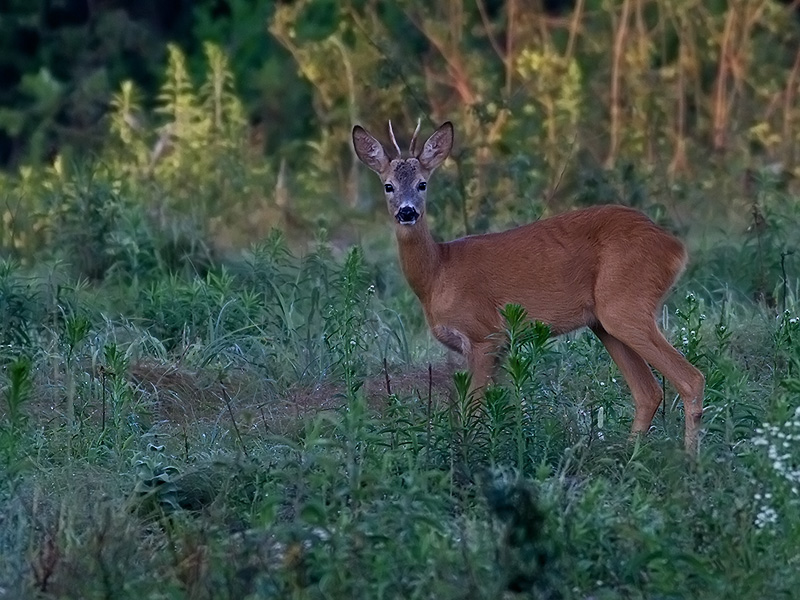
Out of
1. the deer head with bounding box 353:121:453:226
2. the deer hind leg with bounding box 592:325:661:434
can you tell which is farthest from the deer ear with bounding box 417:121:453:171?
the deer hind leg with bounding box 592:325:661:434

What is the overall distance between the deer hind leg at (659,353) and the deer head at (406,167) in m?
1.06

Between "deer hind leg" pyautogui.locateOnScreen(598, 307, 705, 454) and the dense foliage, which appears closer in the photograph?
the dense foliage

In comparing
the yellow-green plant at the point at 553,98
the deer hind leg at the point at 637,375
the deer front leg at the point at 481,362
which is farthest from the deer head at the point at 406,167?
the yellow-green plant at the point at 553,98

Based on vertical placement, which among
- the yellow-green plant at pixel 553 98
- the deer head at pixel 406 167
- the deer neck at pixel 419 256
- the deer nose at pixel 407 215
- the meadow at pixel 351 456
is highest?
the yellow-green plant at pixel 553 98

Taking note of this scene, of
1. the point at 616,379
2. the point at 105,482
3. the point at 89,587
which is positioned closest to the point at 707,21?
the point at 616,379

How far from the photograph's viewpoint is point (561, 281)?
6895mm

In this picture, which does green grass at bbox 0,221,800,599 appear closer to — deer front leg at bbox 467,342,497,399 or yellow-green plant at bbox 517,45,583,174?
deer front leg at bbox 467,342,497,399

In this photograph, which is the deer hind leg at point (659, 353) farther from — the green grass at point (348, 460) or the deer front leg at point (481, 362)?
the deer front leg at point (481, 362)

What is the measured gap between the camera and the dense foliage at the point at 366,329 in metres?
4.40

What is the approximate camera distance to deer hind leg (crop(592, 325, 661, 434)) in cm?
666

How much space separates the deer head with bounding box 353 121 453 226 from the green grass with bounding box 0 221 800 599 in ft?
1.72

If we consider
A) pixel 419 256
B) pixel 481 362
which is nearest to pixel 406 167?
pixel 419 256

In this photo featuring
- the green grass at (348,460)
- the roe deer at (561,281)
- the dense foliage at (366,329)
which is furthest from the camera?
the roe deer at (561,281)

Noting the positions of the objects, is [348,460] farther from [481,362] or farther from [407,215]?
[407,215]
